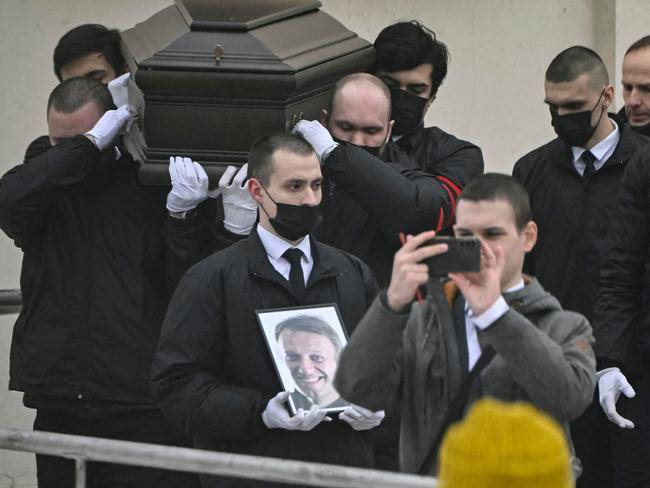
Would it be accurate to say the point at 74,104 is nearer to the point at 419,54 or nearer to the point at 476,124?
the point at 419,54

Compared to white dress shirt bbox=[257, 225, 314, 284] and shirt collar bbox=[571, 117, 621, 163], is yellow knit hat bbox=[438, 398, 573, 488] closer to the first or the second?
white dress shirt bbox=[257, 225, 314, 284]

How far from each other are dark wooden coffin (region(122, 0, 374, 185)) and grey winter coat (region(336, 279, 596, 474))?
125cm

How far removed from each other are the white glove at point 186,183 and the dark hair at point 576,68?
1.29m

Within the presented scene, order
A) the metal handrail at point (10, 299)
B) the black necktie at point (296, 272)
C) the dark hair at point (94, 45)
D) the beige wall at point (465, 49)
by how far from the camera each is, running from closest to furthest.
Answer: the black necktie at point (296, 272) < the dark hair at point (94, 45) < the metal handrail at point (10, 299) < the beige wall at point (465, 49)

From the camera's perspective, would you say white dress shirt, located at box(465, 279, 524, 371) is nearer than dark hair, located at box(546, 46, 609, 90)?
Yes

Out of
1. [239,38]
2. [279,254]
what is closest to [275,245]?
[279,254]

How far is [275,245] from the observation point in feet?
11.9

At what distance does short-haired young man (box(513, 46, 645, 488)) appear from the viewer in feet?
14.5

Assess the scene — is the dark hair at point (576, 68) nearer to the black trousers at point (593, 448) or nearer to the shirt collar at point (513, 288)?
the black trousers at point (593, 448)

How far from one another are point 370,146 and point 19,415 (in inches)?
96.6

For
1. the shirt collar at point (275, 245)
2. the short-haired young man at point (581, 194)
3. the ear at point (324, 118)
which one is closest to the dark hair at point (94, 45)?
the ear at point (324, 118)

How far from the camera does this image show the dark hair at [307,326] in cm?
345

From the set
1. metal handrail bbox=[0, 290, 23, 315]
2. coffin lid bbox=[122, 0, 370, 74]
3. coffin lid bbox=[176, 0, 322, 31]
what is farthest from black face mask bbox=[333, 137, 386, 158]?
metal handrail bbox=[0, 290, 23, 315]

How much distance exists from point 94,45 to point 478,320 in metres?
2.46
